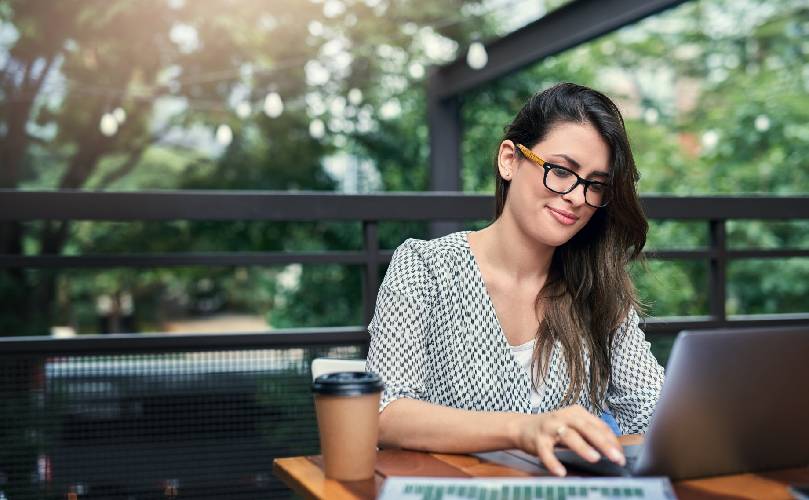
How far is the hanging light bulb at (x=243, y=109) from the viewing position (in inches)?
380

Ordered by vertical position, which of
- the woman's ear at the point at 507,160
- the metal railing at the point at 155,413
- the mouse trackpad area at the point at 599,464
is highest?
the woman's ear at the point at 507,160

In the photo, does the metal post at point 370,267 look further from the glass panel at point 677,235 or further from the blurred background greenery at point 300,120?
the glass panel at point 677,235

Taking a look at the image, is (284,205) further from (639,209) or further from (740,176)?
(740,176)

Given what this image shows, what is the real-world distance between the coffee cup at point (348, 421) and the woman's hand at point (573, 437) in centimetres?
19

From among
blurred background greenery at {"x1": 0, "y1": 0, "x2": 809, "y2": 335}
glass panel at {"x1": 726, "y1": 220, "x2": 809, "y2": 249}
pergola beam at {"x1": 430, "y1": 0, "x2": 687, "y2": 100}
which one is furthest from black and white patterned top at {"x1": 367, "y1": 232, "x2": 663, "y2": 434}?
glass panel at {"x1": 726, "y1": 220, "x2": 809, "y2": 249}

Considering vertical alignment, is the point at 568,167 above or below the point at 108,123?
A: below

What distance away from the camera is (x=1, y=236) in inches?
338

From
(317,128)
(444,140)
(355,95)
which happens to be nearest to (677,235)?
(444,140)

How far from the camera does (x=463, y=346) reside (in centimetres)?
152

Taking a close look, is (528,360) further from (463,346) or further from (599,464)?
(599,464)

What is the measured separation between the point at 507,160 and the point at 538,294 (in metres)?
0.24

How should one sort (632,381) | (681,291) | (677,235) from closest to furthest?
(632,381) < (681,291) < (677,235)

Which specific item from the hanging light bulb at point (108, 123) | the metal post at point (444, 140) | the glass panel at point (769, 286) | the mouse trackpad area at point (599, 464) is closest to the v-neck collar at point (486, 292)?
the mouse trackpad area at point (599, 464)

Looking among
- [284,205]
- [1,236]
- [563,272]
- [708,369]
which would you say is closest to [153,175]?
[1,236]
